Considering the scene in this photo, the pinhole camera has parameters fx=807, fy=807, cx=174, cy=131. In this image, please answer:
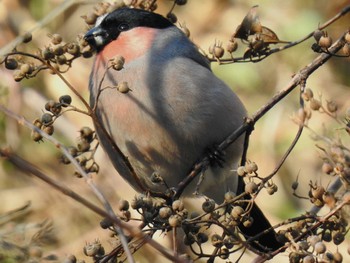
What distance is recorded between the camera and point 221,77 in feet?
14.6

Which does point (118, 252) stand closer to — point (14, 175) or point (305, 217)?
point (305, 217)

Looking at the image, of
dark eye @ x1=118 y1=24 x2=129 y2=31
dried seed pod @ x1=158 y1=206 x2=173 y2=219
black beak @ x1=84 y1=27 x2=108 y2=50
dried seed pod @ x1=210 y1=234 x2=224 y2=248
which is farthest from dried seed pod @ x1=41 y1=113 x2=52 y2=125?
dark eye @ x1=118 y1=24 x2=129 y2=31

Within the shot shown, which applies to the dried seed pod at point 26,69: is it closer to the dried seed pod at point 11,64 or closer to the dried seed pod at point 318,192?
the dried seed pod at point 11,64

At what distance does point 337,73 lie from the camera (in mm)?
4504

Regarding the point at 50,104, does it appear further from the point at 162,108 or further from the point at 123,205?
the point at 162,108

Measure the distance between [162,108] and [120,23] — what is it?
54 centimetres

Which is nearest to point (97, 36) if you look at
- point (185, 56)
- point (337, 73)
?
point (185, 56)

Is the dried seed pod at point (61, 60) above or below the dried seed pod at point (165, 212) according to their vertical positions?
above

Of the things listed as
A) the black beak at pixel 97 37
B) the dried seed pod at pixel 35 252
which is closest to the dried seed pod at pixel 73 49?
the black beak at pixel 97 37

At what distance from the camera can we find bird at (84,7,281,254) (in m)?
2.86

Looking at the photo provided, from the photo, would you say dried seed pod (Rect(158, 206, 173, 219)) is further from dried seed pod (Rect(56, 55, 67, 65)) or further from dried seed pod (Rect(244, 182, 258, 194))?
dried seed pod (Rect(56, 55, 67, 65))

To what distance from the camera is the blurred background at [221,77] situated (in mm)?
4270

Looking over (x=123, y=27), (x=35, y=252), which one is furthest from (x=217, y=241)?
(x=123, y=27)

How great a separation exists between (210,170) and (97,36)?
66 centimetres
